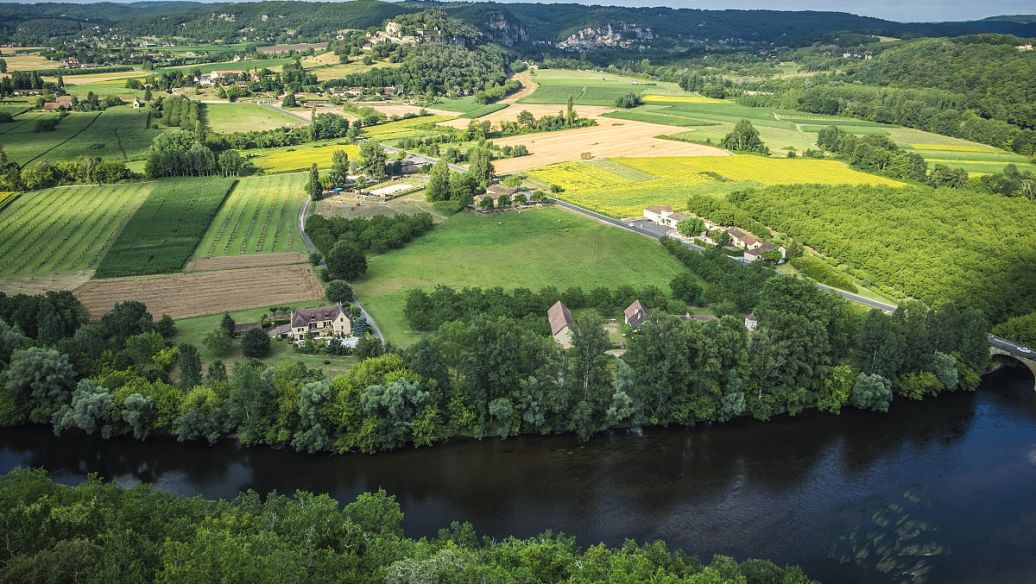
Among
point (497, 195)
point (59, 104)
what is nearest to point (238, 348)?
point (497, 195)

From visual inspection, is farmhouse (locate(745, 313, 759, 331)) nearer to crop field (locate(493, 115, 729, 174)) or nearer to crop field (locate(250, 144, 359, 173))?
crop field (locate(493, 115, 729, 174))

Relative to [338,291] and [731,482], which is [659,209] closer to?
[338,291]

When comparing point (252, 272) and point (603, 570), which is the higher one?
point (603, 570)

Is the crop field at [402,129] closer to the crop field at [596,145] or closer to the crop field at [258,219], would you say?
the crop field at [596,145]

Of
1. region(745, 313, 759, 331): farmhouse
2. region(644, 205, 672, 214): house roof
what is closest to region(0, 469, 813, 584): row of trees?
region(745, 313, 759, 331): farmhouse

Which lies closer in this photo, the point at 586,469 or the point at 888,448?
the point at 586,469

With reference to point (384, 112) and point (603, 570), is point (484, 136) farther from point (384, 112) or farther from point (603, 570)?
point (603, 570)

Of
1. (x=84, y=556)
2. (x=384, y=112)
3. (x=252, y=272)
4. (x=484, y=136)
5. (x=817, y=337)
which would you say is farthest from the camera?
(x=384, y=112)

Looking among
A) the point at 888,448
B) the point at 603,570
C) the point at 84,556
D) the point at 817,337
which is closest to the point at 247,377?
the point at 84,556
